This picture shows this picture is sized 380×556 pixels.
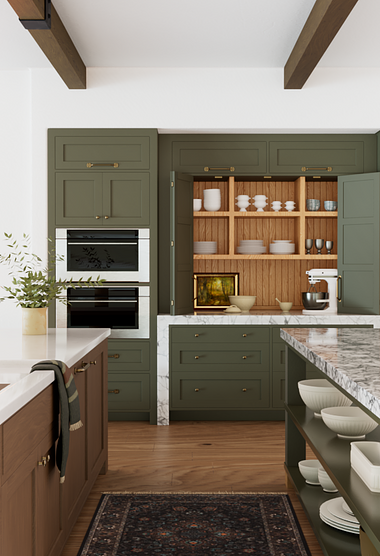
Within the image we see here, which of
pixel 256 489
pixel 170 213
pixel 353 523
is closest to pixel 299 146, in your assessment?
pixel 170 213

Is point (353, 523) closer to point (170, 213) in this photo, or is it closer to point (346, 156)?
point (170, 213)

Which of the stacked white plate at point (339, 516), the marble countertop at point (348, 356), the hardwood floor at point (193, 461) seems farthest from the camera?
the hardwood floor at point (193, 461)

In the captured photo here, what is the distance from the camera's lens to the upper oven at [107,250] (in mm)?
4113

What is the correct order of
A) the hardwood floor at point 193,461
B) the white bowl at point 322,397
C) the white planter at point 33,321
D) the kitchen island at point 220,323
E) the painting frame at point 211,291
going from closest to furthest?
the white bowl at point 322,397 < the white planter at point 33,321 < the hardwood floor at point 193,461 < the kitchen island at point 220,323 < the painting frame at point 211,291

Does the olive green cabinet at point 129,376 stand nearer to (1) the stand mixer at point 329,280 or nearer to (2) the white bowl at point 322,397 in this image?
(1) the stand mixer at point 329,280

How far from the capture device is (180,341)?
4102 millimetres

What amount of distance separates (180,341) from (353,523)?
89.5 inches

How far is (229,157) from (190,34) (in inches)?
43.7

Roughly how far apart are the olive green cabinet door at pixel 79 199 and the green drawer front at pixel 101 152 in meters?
0.08

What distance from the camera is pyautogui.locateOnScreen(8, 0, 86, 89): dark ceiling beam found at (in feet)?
9.34

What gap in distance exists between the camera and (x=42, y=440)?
1.72 meters

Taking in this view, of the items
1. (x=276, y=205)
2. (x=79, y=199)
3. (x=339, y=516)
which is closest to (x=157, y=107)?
(x=79, y=199)

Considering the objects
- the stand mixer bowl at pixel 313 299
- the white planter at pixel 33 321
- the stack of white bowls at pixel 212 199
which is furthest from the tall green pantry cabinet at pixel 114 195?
the white planter at pixel 33 321

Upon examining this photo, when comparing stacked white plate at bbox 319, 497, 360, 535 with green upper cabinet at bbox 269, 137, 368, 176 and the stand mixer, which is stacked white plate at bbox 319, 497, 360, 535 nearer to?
the stand mixer
